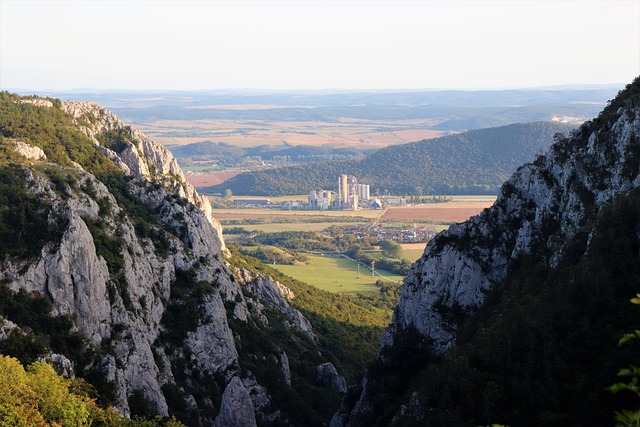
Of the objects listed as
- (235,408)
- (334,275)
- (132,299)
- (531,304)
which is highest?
(531,304)

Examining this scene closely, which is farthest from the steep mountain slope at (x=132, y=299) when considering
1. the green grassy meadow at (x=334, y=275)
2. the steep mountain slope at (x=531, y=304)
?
the green grassy meadow at (x=334, y=275)

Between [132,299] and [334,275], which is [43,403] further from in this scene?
[334,275]

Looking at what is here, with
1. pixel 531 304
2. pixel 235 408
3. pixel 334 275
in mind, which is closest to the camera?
pixel 531 304

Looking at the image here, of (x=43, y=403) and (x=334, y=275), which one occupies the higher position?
(x=43, y=403)

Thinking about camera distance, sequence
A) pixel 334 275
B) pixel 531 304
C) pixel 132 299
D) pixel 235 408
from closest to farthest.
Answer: pixel 531 304 < pixel 235 408 < pixel 132 299 < pixel 334 275

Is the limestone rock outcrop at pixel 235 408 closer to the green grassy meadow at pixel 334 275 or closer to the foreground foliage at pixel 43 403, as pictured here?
the foreground foliage at pixel 43 403

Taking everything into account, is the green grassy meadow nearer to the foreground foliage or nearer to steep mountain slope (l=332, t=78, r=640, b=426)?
steep mountain slope (l=332, t=78, r=640, b=426)

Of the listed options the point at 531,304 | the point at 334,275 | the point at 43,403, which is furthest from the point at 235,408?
the point at 334,275
